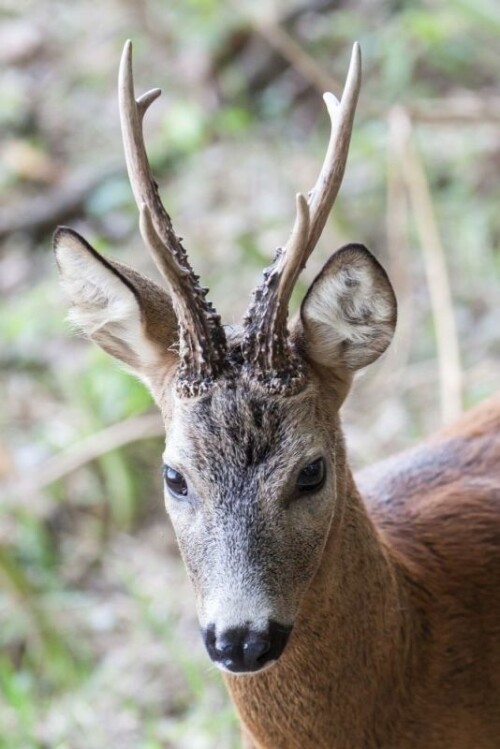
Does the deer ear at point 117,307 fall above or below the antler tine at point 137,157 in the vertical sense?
below

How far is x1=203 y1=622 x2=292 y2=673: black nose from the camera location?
2.41m

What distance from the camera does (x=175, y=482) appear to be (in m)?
2.73

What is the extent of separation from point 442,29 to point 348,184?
116 centimetres

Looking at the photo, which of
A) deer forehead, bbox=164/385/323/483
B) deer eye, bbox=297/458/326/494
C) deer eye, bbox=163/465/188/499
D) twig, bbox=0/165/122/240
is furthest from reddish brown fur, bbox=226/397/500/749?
twig, bbox=0/165/122/240

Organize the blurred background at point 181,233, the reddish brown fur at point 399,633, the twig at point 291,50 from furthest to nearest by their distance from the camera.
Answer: the twig at point 291,50 < the blurred background at point 181,233 < the reddish brown fur at point 399,633

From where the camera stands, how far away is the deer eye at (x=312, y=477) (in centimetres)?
265

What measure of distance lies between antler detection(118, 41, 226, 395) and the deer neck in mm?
473

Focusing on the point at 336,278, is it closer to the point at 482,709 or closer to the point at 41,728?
the point at 482,709

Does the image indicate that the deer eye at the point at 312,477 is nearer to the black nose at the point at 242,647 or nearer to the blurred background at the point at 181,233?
the black nose at the point at 242,647

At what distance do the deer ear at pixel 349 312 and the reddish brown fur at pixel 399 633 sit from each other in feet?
1.04

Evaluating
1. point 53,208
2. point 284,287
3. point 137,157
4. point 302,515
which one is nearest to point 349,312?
point 284,287

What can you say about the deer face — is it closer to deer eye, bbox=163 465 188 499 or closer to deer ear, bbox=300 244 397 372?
deer eye, bbox=163 465 188 499

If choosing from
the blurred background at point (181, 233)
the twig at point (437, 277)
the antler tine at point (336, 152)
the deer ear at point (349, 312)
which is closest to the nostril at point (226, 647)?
the deer ear at point (349, 312)

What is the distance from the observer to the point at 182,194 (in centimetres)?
823
